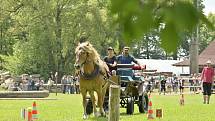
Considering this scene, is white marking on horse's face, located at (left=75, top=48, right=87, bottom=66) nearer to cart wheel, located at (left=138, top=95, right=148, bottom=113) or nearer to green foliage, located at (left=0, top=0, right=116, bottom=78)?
cart wheel, located at (left=138, top=95, right=148, bottom=113)

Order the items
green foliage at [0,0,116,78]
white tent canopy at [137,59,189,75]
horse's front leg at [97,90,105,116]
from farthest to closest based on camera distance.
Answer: white tent canopy at [137,59,189,75]
green foliage at [0,0,116,78]
horse's front leg at [97,90,105,116]

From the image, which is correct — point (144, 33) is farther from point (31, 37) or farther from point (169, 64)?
point (169, 64)

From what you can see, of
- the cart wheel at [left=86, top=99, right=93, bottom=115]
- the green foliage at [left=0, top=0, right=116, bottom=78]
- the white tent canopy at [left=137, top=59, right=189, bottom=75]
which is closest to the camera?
the cart wheel at [left=86, top=99, right=93, bottom=115]

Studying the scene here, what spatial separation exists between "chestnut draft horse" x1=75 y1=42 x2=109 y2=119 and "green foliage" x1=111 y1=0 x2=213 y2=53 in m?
11.6

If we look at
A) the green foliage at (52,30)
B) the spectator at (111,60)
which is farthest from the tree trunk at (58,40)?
the spectator at (111,60)

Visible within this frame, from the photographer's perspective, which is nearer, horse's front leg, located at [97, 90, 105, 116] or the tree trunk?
horse's front leg, located at [97, 90, 105, 116]

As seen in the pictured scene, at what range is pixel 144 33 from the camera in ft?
9.73

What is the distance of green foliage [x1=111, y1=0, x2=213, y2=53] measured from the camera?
2730 millimetres

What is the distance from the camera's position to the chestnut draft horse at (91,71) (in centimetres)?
1466

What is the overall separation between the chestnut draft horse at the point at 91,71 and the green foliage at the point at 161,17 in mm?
11601

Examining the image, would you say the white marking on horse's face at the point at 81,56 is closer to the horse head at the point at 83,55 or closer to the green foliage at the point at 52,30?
the horse head at the point at 83,55

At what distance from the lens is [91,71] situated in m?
15.1

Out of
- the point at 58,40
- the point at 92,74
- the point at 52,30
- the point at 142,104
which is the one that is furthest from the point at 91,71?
the point at 58,40

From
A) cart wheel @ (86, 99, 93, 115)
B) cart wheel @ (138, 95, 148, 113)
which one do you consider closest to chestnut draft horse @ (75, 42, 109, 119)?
cart wheel @ (86, 99, 93, 115)
